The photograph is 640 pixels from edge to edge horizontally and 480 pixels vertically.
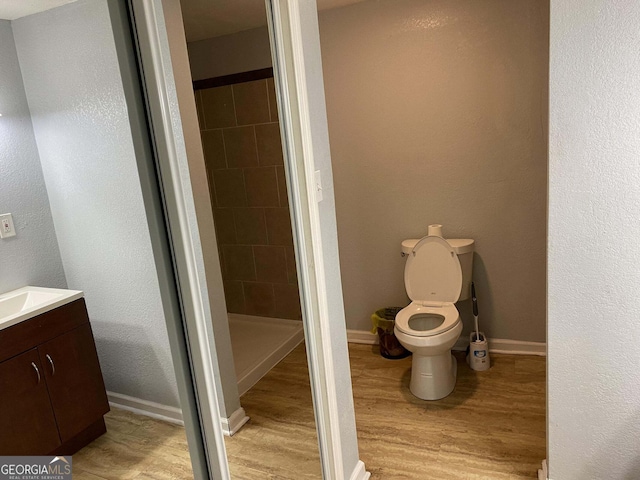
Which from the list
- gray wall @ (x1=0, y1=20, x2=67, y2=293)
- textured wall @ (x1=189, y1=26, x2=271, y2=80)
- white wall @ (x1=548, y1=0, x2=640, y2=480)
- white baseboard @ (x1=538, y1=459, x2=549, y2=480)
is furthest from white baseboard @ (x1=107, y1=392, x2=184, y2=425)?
white baseboard @ (x1=538, y1=459, x2=549, y2=480)

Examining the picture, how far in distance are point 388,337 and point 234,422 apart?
190 cm

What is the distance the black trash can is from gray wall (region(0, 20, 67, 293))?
2.60 metres

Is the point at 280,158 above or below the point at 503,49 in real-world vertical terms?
below

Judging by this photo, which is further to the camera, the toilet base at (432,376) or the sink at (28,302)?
the toilet base at (432,376)

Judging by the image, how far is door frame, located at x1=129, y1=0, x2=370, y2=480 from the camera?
1.06m

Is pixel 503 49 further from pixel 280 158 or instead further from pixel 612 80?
pixel 280 158

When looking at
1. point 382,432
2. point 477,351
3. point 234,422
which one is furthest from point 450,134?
point 234,422

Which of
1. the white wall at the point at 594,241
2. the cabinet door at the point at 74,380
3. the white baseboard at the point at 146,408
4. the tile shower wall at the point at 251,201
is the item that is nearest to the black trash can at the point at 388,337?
the white wall at the point at 594,241

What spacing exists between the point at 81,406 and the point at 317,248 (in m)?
1.00

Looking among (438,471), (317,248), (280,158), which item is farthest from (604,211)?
(438,471)

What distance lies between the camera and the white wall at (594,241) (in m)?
1.54

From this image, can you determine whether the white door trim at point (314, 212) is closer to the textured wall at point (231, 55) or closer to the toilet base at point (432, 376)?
the textured wall at point (231, 55)

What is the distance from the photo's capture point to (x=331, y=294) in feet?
6.17

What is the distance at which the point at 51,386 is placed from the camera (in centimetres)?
83
